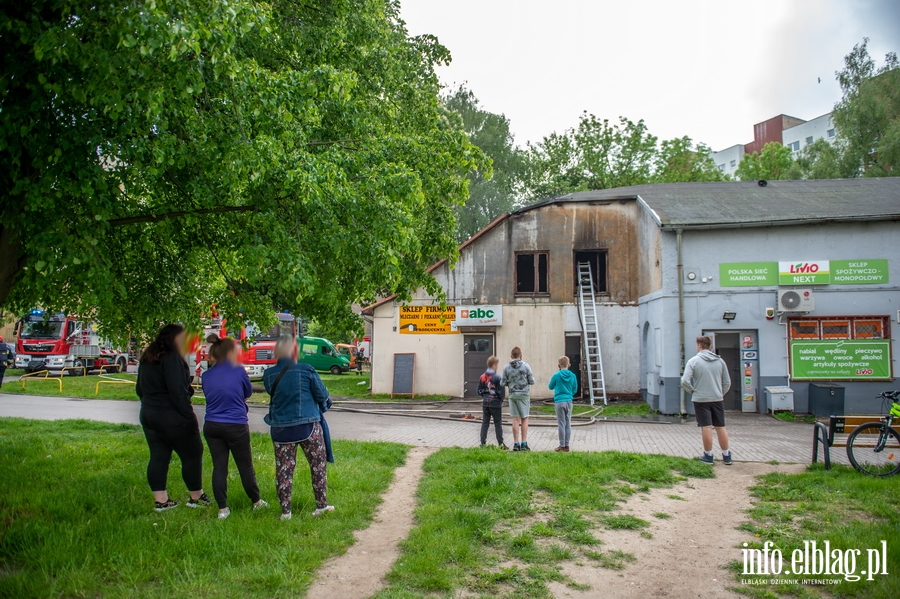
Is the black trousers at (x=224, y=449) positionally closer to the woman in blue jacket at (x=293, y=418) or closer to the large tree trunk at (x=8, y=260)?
the woman in blue jacket at (x=293, y=418)

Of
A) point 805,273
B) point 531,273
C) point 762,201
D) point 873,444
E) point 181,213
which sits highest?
point 762,201

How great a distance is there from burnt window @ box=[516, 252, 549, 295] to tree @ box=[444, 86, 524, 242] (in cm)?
1663

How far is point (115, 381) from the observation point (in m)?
25.0

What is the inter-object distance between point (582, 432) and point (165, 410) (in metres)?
10.0

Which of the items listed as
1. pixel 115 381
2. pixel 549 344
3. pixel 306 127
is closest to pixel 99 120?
pixel 306 127

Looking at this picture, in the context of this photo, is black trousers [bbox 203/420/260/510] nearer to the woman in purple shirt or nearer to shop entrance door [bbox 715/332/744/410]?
the woman in purple shirt

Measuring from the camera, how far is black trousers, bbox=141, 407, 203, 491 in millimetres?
6465

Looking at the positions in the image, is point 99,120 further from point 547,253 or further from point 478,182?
point 478,182

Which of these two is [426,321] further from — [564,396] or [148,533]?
[148,533]

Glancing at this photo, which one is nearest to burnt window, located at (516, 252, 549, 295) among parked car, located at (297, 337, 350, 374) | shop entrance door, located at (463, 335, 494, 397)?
shop entrance door, located at (463, 335, 494, 397)

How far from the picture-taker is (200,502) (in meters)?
6.77

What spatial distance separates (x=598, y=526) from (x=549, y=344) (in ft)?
50.7

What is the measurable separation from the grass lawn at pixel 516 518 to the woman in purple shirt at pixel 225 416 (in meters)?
1.91

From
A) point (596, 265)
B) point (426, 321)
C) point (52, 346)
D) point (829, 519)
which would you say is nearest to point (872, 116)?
point (596, 265)
